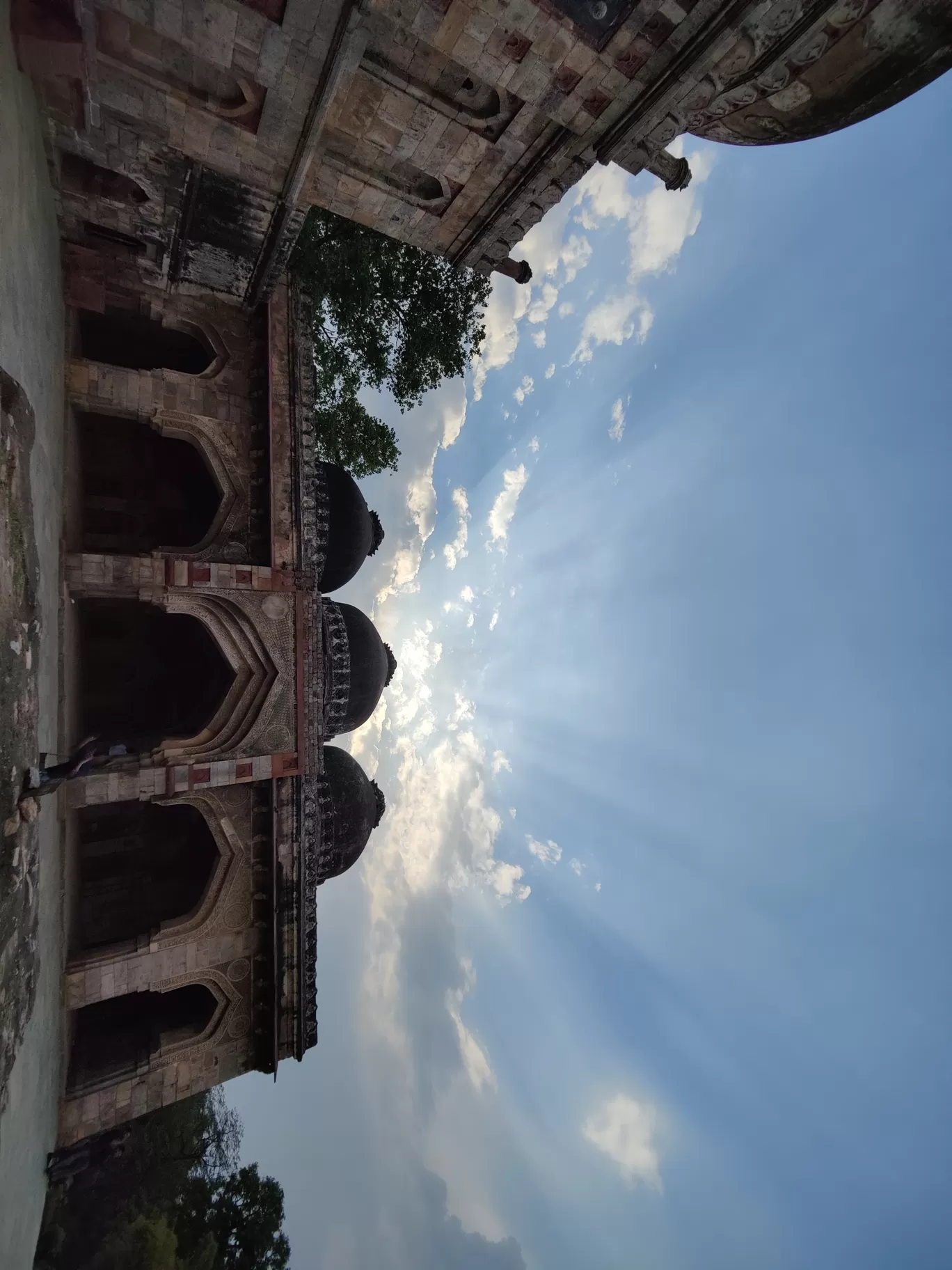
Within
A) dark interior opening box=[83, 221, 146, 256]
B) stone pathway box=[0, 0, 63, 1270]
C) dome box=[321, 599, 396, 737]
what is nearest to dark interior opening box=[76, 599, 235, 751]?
dome box=[321, 599, 396, 737]

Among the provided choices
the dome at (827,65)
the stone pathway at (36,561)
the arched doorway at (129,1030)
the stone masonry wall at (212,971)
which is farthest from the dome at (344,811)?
the dome at (827,65)

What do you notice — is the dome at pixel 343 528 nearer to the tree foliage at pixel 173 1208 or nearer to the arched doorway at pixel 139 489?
the arched doorway at pixel 139 489

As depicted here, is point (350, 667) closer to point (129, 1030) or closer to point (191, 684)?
point (191, 684)

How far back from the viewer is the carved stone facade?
7594 mm

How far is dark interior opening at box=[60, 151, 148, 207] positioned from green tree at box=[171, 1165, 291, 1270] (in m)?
24.3

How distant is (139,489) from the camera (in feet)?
41.5

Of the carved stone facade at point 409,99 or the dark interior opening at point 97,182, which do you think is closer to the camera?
the carved stone facade at point 409,99

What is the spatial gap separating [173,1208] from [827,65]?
1156 inches

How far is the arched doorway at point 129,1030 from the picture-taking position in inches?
381

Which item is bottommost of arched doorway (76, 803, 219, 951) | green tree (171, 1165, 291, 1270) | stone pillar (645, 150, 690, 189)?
green tree (171, 1165, 291, 1270)

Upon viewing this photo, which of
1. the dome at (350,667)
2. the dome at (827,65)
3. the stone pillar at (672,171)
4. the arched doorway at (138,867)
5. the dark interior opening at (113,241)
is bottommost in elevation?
the arched doorway at (138,867)

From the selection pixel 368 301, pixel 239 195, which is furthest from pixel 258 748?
pixel 368 301

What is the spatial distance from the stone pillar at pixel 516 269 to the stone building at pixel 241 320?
104 centimetres

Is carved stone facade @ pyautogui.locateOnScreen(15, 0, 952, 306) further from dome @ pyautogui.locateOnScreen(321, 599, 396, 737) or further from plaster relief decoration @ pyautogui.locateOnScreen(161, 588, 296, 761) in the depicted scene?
dome @ pyautogui.locateOnScreen(321, 599, 396, 737)
